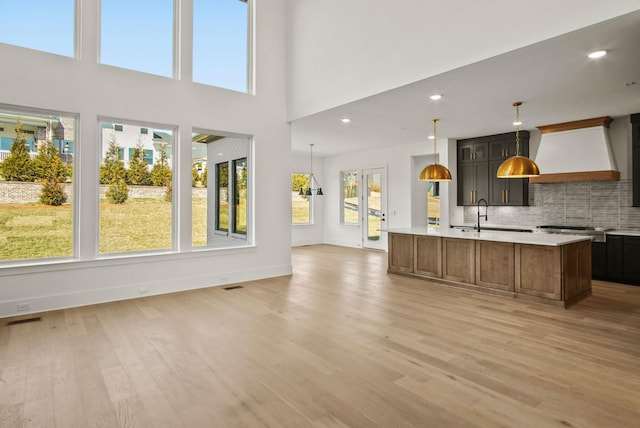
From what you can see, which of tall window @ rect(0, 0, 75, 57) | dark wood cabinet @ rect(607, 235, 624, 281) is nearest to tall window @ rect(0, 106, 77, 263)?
tall window @ rect(0, 0, 75, 57)

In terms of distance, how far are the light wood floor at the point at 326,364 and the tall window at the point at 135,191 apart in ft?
2.89

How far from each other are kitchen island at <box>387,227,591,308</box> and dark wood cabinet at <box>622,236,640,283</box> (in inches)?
45.2

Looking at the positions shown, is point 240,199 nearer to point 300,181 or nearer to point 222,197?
point 222,197

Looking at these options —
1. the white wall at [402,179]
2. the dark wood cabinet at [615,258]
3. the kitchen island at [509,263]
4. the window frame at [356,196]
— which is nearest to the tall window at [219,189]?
the kitchen island at [509,263]

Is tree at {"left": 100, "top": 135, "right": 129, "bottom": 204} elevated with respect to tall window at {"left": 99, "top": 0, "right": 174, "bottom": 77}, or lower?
lower

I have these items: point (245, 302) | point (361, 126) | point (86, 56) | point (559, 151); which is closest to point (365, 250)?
point (361, 126)

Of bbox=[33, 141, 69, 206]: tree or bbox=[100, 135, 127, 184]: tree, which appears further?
bbox=[100, 135, 127, 184]: tree

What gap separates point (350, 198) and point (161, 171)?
6.31 metres

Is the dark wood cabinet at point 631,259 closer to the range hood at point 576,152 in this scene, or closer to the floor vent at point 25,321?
the range hood at point 576,152

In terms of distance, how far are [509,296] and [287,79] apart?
188 inches

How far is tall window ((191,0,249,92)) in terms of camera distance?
5.57 metres

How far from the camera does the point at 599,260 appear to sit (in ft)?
19.7

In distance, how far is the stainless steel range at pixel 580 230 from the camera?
5922mm

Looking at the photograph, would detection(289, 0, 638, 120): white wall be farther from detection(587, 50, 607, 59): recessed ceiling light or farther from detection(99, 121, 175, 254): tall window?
detection(99, 121, 175, 254): tall window
